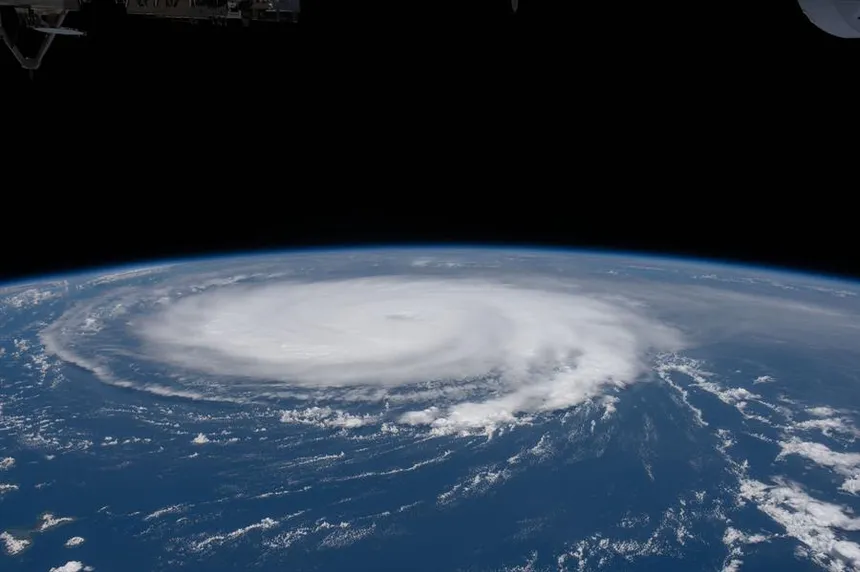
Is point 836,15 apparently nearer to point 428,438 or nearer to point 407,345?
point 428,438

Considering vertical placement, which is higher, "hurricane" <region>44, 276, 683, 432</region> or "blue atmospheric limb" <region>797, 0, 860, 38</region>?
"blue atmospheric limb" <region>797, 0, 860, 38</region>

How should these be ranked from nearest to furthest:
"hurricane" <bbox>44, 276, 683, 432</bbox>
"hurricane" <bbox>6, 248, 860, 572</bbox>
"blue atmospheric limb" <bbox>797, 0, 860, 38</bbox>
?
"blue atmospheric limb" <bbox>797, 0, 860, 38</bbox>
"hurricane" <bbox>6, 248, 860, 572</bbox>
"hurricane" <bbox>44, 276, 683, 432</bbox>

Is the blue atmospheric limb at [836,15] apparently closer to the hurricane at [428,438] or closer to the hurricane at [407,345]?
the hurricane at [428,438]

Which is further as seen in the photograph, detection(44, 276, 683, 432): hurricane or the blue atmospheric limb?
detection(44, 276, 683, 432): hurricane

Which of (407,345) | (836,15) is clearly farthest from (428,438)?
(836,15)

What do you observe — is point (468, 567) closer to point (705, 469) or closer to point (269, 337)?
point (705, 469)

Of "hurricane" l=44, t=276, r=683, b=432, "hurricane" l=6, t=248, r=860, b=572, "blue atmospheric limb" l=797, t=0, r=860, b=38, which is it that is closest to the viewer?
A: "blue atmospheric limb" l=797, t=0, r=860, b=38

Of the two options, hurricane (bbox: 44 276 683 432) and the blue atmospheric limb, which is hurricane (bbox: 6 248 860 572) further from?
the blue atmospheric limb

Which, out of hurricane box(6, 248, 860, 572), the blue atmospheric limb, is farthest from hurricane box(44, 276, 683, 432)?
the blue atmospheric limb
